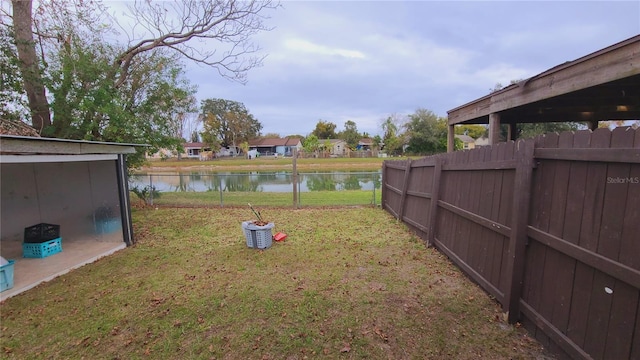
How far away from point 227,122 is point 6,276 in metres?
59.3

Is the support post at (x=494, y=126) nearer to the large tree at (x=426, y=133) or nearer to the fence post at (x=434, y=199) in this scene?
the fence post at (x=434, y=199)

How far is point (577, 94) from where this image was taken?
4.24 metres

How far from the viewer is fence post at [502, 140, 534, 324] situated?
100 inches

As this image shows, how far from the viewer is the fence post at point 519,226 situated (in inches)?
100

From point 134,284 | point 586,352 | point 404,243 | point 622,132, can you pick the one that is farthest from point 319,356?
point 404,243

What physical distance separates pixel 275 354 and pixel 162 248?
388 cm

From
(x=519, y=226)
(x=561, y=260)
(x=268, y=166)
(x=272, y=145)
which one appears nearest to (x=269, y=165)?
(x=268, y=166)

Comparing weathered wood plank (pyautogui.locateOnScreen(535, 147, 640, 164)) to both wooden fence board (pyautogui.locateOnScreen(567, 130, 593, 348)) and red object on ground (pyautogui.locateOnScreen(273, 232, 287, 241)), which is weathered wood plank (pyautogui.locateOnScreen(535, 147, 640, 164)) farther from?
red object on ground (pyautogui.locateOnScreen(273, 232, 287, 241))

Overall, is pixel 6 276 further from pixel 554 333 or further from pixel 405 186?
pixel 405 186

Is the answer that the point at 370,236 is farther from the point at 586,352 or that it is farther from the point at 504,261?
the point at 586,352

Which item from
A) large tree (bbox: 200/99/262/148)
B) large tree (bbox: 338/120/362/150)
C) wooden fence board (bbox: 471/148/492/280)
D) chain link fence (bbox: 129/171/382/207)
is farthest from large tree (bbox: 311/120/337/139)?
wooden fence board (bbox: 471/148/492/280)

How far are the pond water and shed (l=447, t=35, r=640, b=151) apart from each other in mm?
4371

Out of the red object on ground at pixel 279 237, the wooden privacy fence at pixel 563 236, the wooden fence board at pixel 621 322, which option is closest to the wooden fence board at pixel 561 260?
the wooden privacy fence at pixel 563 236

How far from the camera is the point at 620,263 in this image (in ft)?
5.64
